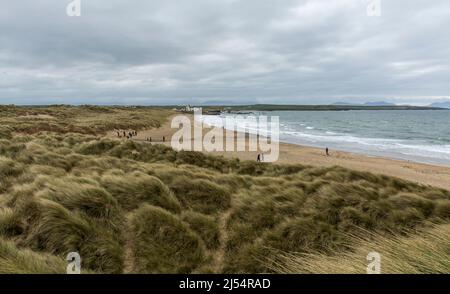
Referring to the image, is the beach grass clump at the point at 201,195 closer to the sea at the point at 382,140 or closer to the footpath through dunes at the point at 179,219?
the footpath through dunes at the point at 179,219

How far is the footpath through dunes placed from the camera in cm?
486

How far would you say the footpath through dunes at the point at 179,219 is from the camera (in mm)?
4855

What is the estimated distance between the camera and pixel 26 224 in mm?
5203

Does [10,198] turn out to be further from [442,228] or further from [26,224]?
[442,228]

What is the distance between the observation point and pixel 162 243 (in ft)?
17.3

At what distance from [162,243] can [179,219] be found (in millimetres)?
780

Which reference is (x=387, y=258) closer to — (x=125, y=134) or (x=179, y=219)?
(x=179, y=219)

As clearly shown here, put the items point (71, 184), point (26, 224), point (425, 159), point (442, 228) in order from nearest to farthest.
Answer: point (26, 224) < point (442, 228) < point (71, 184) < point (425, 159)

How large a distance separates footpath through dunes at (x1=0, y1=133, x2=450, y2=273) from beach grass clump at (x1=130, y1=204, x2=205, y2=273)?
0.02 m

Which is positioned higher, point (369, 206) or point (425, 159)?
point (369, 206)

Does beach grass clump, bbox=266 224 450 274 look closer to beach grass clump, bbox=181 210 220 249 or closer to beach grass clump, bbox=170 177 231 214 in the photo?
beach grass clump, bbox=181 210 220 249
